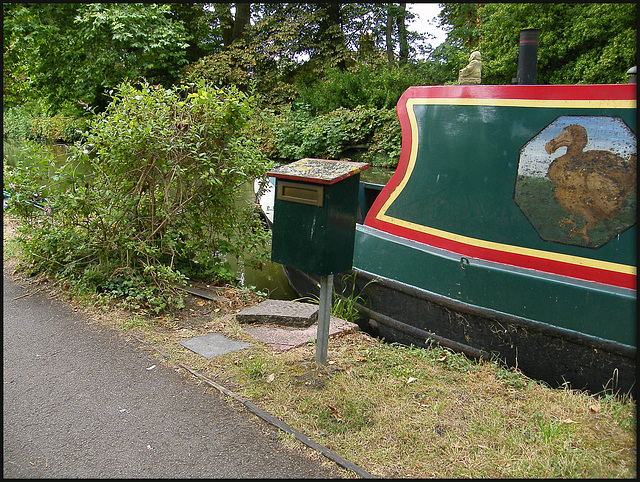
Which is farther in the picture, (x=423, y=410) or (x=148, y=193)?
A: (x=148, y=193)

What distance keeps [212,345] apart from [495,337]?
2142mm

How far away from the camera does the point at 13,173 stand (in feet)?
17.8

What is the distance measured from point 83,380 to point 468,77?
3729 mm

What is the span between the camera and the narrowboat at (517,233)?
3.72 meters

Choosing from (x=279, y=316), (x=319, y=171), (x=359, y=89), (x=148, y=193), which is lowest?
(x=279, y=316)

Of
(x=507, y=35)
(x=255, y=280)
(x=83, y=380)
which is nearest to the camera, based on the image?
(x=83, y=380)

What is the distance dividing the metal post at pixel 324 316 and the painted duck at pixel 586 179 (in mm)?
1783

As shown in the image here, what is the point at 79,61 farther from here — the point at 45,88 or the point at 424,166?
the point at 424,166

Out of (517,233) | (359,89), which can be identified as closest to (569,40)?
(359,89)

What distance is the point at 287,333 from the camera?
4461 mm

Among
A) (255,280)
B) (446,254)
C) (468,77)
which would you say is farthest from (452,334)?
(255,280)

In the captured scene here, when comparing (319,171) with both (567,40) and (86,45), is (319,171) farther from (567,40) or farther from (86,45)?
(86,45)

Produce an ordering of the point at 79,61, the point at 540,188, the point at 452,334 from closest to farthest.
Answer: the point at 540,188, the point at 452,334, the point at 79,61

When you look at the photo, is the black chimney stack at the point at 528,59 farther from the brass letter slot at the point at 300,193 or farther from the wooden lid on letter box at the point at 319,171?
the brass letter slot at the point at 300,193
